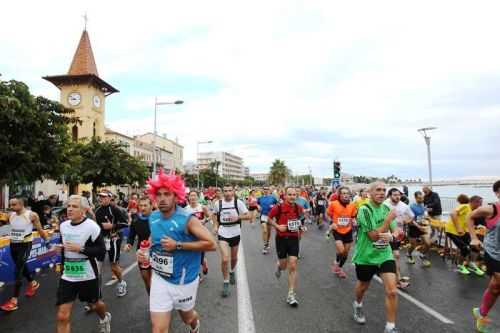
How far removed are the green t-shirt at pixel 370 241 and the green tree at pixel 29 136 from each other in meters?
10.2

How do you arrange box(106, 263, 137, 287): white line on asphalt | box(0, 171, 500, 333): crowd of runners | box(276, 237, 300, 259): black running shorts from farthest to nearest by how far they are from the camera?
box(106, 263, 137, 287): white line on asphalt, box(276, 237, 300, 259): black running shorts, box(0, 171, 500, 333): crowd of runners

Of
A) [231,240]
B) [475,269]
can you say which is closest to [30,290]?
[231,240]

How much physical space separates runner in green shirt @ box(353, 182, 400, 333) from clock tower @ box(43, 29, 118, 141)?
124 feet

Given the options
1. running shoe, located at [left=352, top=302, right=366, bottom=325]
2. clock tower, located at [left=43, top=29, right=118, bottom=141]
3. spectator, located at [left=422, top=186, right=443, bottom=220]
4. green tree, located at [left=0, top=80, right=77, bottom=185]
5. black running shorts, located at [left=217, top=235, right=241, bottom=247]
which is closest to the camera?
running shoe, located at [left=352, top=302, right=366, bottom=325]

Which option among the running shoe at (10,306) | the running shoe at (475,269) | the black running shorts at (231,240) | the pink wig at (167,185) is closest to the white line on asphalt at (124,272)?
the running shoe at (10,306)

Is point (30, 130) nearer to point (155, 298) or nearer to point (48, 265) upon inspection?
point (48, 265)

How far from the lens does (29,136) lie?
1126 centimetres

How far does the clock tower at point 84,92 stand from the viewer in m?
37.4

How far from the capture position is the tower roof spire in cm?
3947

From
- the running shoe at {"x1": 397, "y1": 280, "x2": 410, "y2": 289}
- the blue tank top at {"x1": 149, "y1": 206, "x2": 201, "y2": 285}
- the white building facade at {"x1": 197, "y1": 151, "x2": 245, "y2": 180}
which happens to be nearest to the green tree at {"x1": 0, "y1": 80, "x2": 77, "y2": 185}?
the blue tank top at {"x1": 149, "y1": 206, "x2": 201, "y2": 285}

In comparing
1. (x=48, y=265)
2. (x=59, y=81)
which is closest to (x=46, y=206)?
(x=48, y=265)

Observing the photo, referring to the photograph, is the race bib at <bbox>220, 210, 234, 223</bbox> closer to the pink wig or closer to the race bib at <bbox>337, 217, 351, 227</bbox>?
the race bib at <bbox>337, 217, 351, 227</bbox>

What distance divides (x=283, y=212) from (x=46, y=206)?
37.3ft

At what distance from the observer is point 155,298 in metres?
3.04
